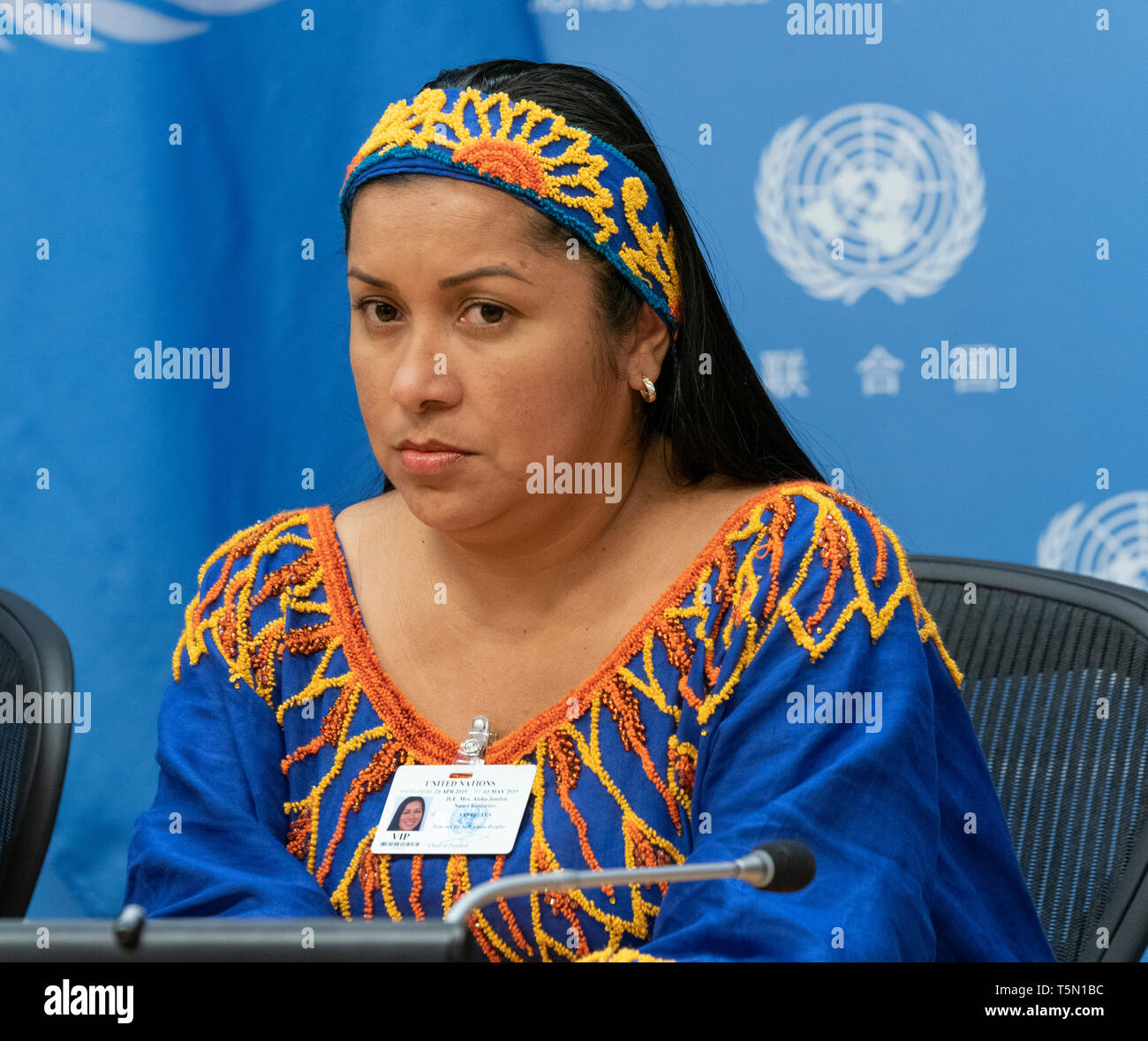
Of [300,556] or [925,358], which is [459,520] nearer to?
[300,556]

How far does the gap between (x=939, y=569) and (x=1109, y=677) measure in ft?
0.83

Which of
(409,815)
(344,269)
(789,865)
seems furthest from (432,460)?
(344,269)

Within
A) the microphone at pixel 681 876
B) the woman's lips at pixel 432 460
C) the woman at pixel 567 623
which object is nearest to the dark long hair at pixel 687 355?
the woman at pixel 567 623

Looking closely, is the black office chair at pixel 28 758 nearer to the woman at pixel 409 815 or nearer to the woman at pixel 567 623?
the woman at pixel 567 623

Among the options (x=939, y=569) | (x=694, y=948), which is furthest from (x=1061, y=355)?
(x=694, y=948)

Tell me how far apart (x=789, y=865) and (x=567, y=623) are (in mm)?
655

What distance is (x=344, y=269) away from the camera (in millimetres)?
2281

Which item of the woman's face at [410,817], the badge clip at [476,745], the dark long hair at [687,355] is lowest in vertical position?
the woman's face at [410,817]

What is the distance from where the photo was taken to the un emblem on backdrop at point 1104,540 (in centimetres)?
205

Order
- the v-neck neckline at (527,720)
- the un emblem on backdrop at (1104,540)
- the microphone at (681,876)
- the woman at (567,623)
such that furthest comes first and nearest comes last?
the un emblem on backdrop at (1104,540), the v-neck neckline at (527,720), the woman at (567,623), the microphone at (681,876)

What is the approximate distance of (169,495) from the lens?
2.23 meters

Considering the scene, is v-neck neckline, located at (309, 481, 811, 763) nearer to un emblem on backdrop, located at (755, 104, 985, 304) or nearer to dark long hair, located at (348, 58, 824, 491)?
dark long hair, located at (348, 58, 824, 491)

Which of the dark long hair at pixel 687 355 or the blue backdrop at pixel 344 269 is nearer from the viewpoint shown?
the dark long hair at pixel 687 355

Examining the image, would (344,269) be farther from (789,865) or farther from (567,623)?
(789,865)
